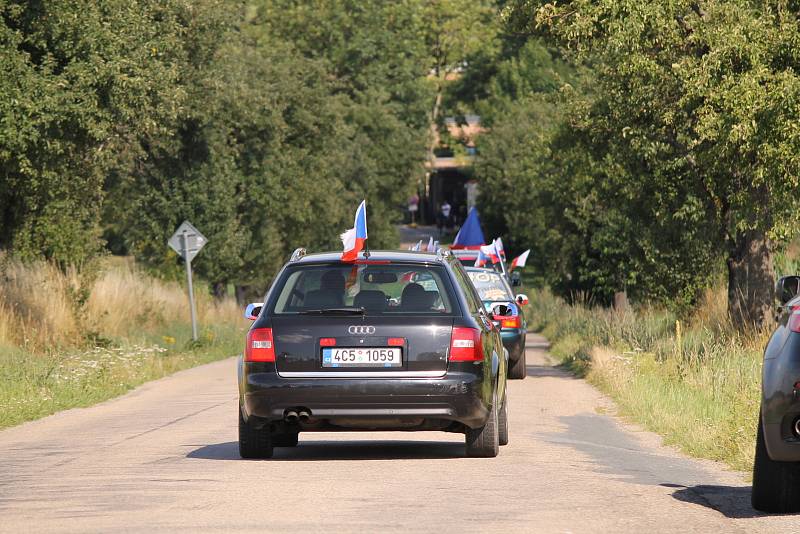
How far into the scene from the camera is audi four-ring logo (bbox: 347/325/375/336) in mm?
12070

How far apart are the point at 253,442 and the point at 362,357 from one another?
120cm

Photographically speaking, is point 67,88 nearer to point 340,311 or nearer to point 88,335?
point 88,335

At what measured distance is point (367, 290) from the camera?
12430 millimetres

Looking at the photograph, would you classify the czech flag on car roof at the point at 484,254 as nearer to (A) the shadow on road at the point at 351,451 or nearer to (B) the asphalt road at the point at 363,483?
(B) the asphalt road at the point at 363,483

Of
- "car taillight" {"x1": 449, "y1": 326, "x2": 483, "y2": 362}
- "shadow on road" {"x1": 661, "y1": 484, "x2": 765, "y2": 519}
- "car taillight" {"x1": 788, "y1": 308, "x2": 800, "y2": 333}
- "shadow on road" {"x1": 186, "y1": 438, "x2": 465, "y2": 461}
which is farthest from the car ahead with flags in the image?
"car taillight" {"x1": 788, "y1": 308, "x2": 800, "y2": 333}

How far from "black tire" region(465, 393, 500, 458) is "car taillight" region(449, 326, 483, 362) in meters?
0.53

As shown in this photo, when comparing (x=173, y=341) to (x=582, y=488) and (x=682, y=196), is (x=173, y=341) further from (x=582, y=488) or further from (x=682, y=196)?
(x=582, y=488)

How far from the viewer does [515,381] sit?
24.6m

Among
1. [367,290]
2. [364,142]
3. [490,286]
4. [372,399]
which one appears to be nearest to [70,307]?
[490,286]

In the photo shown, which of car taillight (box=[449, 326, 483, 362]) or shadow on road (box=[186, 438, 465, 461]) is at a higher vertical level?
car taillight (box=[449, 326, 483, 362])

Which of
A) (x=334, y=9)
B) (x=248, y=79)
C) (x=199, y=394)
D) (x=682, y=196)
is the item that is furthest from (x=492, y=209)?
(x=199, y=394)

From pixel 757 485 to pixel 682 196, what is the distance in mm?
19395

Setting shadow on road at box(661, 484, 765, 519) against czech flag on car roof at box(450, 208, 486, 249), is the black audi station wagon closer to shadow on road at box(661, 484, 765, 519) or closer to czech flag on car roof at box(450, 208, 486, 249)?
shadow on road at box(661, 484, 765, 519)

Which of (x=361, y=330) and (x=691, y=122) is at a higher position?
(x=691, y=122)
